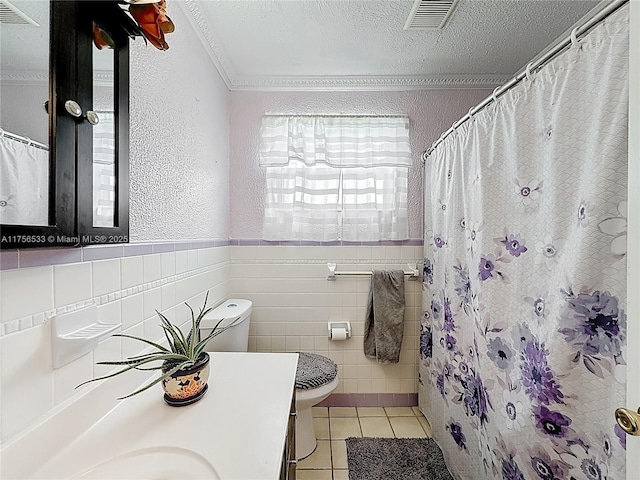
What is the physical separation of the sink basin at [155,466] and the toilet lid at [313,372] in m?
1.01

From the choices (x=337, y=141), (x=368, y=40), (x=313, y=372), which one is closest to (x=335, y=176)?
(x=337, y=141)

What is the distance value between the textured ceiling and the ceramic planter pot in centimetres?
158

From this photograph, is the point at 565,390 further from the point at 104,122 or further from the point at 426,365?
the point at 104,122

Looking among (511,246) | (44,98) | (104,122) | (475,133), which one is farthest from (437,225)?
(44,98)

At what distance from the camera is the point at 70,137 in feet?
2.37

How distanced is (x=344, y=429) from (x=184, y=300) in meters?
1.30

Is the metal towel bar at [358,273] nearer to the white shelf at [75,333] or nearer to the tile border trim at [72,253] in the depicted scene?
the tile border trim at [72,253]

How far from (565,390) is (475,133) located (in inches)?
40.8

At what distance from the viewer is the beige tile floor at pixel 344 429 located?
5.62 ft

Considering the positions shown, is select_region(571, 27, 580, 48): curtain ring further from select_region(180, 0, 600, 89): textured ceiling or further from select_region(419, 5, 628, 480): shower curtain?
select_region(180, 0, 600, 89): textured ceiling

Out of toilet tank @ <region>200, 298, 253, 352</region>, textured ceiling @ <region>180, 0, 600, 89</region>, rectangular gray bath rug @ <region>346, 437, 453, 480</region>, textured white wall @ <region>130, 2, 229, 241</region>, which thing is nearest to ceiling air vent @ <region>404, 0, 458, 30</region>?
textured ceiling @ <region>180, 0, 600, 89</region>

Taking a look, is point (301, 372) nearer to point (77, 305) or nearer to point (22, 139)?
point (77, 305)

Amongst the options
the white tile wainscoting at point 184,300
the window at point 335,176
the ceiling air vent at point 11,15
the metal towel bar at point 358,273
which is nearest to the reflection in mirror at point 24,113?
the ceiling air vent at point 11,15

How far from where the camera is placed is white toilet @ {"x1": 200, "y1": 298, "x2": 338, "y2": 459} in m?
1.71
